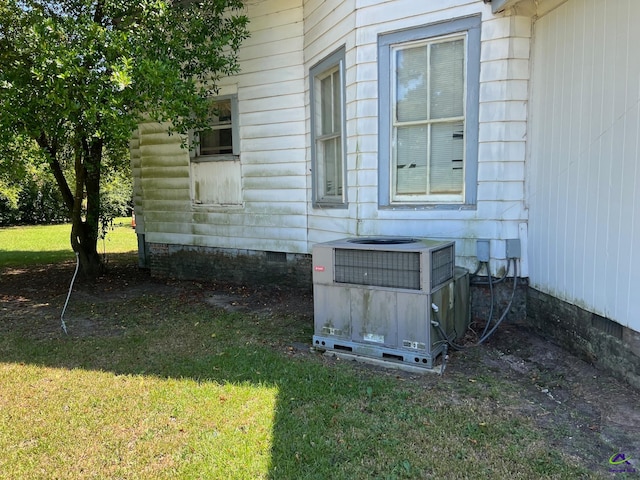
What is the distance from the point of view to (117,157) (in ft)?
33.9

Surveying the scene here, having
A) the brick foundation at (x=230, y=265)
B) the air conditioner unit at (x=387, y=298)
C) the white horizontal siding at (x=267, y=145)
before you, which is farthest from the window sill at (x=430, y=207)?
the brick foundation at (x=230, y=265)

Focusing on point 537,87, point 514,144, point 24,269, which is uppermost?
point 537,87

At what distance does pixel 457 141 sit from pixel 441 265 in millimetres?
1542

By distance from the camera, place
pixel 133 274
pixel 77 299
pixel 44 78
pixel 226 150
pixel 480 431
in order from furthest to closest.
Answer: pixel 133 274
pixel 226 150
pixel 77 299
pixel 44 78
pixel 480 431

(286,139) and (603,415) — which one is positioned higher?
(286,139)

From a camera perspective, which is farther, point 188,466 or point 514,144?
point 514,144

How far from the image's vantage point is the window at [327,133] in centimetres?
575

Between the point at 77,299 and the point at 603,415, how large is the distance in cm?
672

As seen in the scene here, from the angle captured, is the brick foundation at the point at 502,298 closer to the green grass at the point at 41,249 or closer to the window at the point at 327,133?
the window at the point at 327,133

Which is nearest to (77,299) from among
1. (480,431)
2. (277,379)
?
(277,379)

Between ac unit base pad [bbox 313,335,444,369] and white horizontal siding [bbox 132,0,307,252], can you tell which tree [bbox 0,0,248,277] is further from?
ac unit base pad [bbox 313,335,444,369]

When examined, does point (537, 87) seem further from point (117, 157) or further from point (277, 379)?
point (117, 157)

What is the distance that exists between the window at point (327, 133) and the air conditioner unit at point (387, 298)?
5.37 ft

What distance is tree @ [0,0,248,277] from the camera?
15.8 feet
